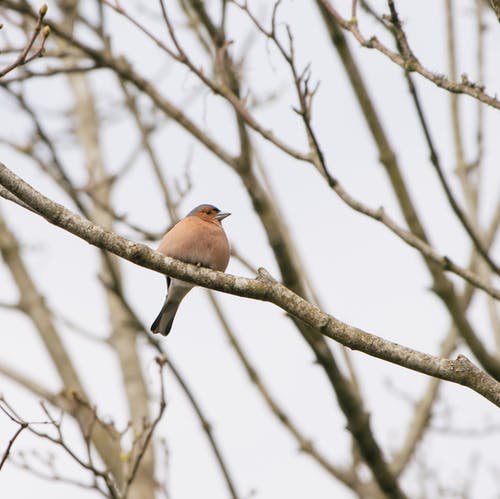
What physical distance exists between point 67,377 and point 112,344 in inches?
42.5

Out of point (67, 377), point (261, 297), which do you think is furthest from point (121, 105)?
point (261, 297)

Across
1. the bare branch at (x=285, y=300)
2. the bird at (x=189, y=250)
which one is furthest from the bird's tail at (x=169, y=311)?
the bare branch at (x=285, y=300)

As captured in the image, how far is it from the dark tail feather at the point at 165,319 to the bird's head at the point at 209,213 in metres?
0.67

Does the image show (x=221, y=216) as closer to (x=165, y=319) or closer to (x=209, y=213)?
(x=209, y=213)

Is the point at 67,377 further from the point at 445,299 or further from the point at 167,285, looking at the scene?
the point at 445,299

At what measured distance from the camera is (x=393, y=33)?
4504 millimetres

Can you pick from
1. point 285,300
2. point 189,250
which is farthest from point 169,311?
point 285,300

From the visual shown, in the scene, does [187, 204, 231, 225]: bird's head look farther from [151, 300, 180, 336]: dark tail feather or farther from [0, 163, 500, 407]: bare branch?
[0, 163, 500, 407]: bare branch

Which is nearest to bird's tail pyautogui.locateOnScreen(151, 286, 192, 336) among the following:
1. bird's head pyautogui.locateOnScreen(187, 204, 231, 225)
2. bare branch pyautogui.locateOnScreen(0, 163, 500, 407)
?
bird's head pyautogui.locateOnScreen(187, 204, 231, 225)

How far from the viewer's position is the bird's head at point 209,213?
Result: 616 cm

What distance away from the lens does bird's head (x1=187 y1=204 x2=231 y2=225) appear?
616 centimetres

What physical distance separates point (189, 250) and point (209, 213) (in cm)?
93

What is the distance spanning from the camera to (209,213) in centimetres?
629

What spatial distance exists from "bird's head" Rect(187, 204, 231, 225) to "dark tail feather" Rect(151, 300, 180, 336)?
2.19 feet
